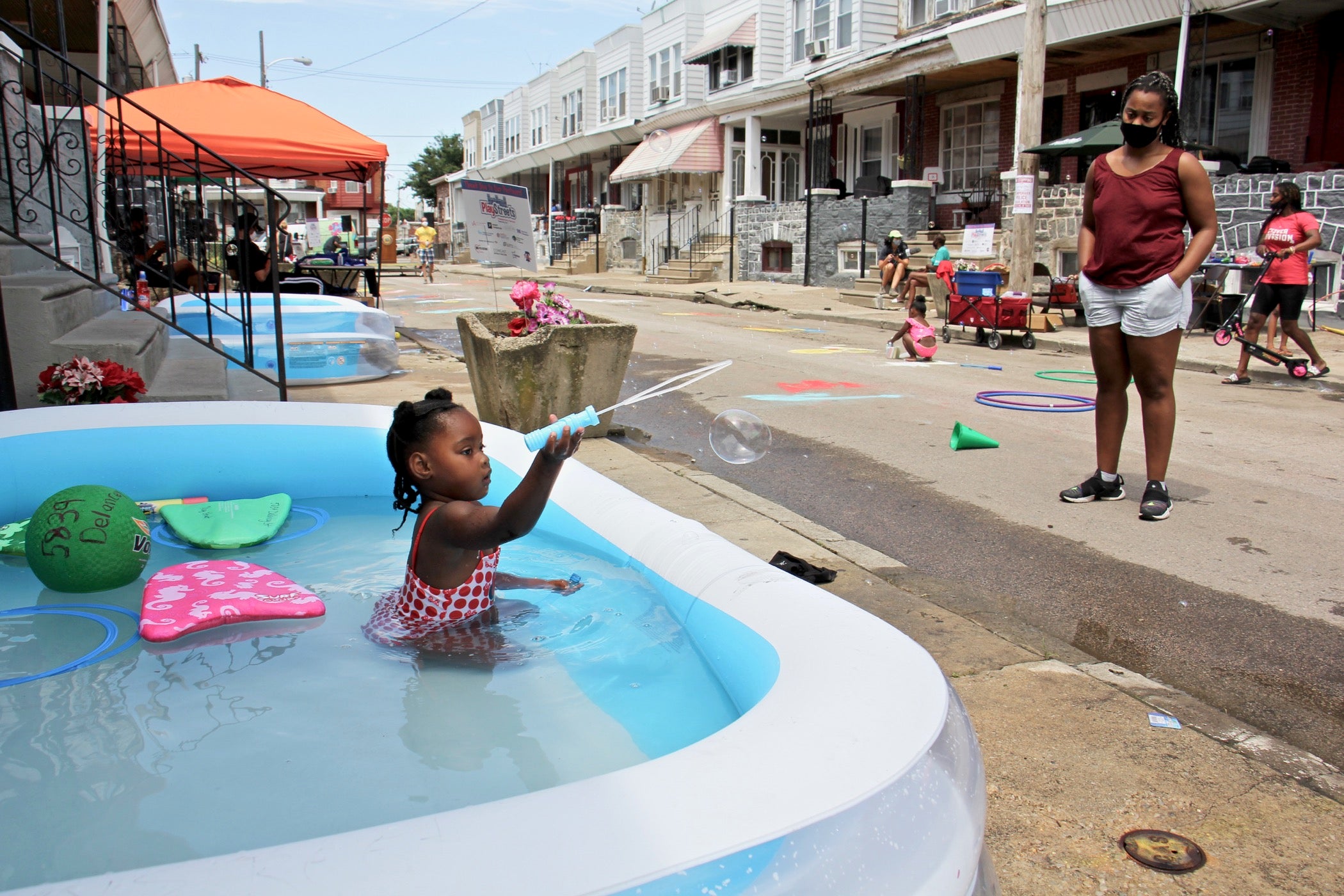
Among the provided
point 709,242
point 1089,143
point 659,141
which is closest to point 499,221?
point 1089,143

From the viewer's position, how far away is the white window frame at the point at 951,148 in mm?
22234

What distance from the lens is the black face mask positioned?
4.77 m

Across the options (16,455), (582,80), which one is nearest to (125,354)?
(16,455)

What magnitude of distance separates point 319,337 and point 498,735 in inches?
335

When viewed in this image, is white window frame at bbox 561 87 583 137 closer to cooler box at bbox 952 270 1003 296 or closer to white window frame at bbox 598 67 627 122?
white window frame at bbox 598 67 627 122

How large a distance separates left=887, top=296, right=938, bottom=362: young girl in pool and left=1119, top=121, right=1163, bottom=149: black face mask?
7.02m

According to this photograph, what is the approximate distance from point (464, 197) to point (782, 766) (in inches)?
286

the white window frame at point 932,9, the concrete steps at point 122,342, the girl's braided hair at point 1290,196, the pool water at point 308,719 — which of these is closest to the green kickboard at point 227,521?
the pool water at point 308,719

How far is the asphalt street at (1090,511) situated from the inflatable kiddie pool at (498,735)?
1455mm

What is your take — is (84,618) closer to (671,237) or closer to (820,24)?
(820,24)

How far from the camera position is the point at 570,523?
13.7ft

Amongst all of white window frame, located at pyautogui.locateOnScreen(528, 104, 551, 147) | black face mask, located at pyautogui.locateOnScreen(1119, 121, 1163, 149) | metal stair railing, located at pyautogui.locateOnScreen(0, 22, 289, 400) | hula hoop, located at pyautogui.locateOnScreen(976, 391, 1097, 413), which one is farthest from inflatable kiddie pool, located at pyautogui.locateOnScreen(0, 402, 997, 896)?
white window frame, located at pyautogui.locateOnScreen(528, 104, 551, 147)

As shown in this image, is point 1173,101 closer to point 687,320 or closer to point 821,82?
point 687,320

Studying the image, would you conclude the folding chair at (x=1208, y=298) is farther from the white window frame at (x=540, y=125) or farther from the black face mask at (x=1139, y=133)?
the white window frame at (x=540, y=125)
